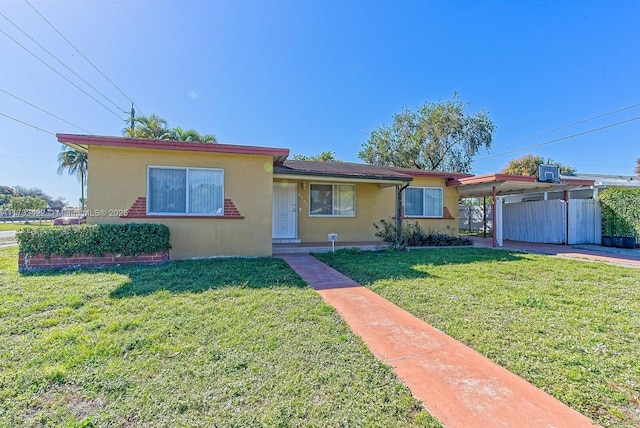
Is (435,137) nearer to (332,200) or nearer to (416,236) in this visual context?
(416,236)

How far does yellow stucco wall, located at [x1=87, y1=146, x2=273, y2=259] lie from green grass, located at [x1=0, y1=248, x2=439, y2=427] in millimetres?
2968

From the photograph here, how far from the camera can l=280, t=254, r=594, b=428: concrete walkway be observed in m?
1.99

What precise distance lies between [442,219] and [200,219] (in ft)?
31.1

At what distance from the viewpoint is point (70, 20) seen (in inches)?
460

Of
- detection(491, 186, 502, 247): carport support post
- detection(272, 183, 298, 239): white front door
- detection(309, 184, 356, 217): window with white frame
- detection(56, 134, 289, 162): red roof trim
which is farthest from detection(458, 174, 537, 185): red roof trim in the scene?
detection(56, 134, 289, 162): red roof trim

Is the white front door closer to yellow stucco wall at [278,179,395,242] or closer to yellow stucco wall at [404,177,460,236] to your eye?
yellow stucco wall at [278,179,395,242]

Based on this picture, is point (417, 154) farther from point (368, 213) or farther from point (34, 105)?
point (34, 105)

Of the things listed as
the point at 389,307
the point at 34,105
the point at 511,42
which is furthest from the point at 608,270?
the point at 34,105

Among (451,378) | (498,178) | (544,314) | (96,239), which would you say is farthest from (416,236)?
(96,239)

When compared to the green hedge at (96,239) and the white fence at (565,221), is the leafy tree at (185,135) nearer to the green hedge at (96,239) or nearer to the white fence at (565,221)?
the green hedge at (96,239)

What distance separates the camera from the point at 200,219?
7.82 meters

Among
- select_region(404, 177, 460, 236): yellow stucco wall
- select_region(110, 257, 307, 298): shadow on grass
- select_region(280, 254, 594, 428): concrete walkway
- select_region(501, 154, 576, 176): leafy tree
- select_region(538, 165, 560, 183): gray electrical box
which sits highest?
select_region(501, 154, 576, 176): leafy tree

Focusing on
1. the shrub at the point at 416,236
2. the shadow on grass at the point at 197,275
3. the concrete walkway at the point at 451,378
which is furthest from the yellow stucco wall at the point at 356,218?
the concrete walkway at the point at 451,378

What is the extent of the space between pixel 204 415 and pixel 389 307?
2906 millimetres
